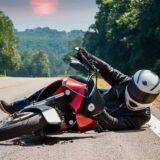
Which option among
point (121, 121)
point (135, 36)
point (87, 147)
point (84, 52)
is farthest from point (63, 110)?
point (135, 36)

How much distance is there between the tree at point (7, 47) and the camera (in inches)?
5289

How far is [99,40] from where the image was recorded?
108 metres

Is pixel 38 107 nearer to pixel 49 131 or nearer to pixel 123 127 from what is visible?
pixel 49 131

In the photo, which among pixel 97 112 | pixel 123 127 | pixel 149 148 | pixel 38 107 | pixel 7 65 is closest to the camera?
→ pixel 149 148

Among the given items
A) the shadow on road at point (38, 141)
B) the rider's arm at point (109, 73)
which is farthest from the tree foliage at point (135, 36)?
the shadow on road at point (38, 141)

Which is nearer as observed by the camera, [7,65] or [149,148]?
[149,148]

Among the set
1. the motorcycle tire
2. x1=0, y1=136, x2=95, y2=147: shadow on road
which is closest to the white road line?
x1=0, y1=136, x2=95, y2=147: shadow on road

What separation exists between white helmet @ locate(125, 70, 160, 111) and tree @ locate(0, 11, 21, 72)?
123366 millimetres

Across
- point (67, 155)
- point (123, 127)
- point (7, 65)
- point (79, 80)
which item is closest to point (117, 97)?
point (123, 127)

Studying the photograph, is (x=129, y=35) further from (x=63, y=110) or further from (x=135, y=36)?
(x=63, y=110)

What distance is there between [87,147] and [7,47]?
12873 centimetres

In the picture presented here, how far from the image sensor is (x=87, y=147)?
28.8ft

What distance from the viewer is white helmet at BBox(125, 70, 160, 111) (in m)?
10.9

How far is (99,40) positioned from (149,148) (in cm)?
9987
